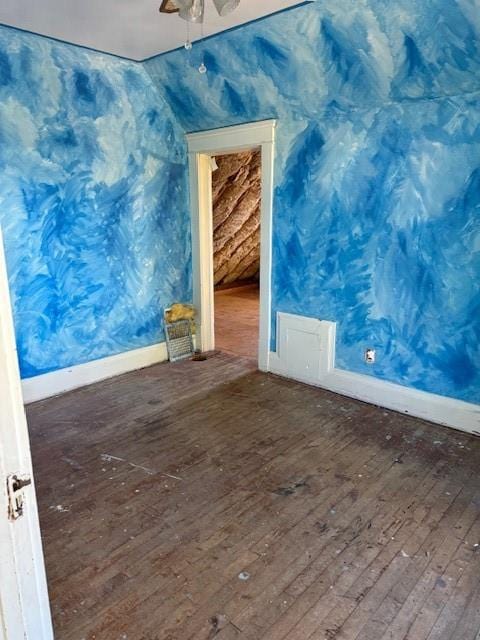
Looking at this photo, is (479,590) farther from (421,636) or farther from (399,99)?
(399,99)

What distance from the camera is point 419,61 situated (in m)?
2.41

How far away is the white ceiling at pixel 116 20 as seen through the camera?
2.40 meters

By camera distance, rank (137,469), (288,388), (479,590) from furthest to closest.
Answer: (288,388), (137,469), (479,590)

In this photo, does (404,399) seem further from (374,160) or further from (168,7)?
(168,7)

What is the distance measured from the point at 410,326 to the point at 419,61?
1537 mm

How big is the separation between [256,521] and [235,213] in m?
4.60

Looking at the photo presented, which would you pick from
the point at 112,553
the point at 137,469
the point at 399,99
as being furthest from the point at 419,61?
the point at 112,553

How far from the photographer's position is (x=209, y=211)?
4.08 metres

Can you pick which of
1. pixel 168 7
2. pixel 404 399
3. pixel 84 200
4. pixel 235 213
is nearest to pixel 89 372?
pixel 84 200

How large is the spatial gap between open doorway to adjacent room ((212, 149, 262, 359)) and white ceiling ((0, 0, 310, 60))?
4.28 ft

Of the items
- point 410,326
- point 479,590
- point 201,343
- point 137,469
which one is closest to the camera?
point 479,590

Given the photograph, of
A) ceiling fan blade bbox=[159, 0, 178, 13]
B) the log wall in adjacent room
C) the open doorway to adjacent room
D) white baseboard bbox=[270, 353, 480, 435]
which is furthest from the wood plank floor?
the log wall in adjacent room

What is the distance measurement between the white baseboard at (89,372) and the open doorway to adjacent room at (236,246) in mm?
787

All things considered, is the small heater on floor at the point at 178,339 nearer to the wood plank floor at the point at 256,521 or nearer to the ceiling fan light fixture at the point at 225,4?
the wood plank floor at the point at 256,521
